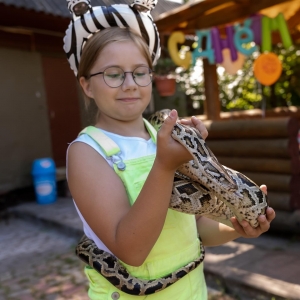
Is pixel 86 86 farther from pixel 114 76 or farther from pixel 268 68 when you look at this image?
pixel 268 68

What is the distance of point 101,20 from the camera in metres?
1.69

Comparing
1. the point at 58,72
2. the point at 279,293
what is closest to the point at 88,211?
the point at 279,293

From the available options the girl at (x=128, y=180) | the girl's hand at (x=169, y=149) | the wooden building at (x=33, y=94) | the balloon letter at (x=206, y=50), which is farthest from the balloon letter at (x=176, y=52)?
the girl's hand at (x=169, y=149)

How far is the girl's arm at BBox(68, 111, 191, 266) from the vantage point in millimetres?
1279

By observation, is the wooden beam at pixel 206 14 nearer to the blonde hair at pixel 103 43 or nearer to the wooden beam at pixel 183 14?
the wooden beam at pixel 183 14

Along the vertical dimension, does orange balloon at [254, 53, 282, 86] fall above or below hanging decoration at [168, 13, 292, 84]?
below

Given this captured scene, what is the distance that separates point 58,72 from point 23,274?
498 centimetres

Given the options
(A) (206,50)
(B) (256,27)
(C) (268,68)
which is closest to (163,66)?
(A) (206,50)

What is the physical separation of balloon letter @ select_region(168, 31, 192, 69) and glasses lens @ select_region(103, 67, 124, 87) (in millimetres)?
4233

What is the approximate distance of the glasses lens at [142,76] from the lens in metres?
1.61

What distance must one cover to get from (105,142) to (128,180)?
19cm

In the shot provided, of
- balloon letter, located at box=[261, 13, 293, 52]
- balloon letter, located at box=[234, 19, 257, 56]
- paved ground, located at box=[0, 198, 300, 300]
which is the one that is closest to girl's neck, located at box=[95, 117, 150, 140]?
paved ground, located at box=[0, 198, 300, 300]

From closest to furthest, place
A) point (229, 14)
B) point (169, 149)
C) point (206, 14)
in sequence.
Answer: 1. point (169, 149)
2. point (229, 14)
3. point (206, 14)

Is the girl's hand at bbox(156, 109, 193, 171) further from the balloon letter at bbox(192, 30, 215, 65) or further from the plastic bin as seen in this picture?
the plastic bin
